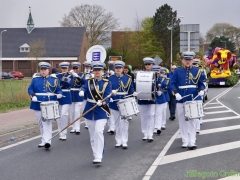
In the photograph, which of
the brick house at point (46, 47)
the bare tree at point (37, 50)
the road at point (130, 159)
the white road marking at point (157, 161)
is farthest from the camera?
the brick house at point (46, 47)

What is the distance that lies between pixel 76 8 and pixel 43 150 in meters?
66.3

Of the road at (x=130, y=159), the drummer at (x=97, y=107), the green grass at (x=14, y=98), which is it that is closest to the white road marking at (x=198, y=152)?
the road at (x=130, y=159)

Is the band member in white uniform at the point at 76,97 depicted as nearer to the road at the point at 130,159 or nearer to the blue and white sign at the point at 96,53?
the road at the point at 130,159

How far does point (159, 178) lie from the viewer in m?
7.64

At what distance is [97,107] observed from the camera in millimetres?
9164

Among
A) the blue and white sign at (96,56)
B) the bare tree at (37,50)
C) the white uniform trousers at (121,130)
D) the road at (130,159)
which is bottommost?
the road at (130,159)

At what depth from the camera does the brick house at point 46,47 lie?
7512 cm

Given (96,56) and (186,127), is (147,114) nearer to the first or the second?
(186,127)

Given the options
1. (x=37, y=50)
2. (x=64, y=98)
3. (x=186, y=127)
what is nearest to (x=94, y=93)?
(x=186, y=127)

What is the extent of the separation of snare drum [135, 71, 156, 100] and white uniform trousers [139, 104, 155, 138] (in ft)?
1.33

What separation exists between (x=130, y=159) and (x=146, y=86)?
2.55 metres

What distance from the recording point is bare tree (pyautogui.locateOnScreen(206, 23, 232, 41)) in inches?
4056

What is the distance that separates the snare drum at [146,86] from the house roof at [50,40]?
210 feet

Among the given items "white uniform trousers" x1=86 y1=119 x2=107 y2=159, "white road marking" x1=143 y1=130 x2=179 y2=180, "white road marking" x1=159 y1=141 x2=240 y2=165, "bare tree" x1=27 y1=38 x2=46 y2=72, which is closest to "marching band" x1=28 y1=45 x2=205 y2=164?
"white uniform trousers" x1=86 y1=119 x2=107 y2=159
